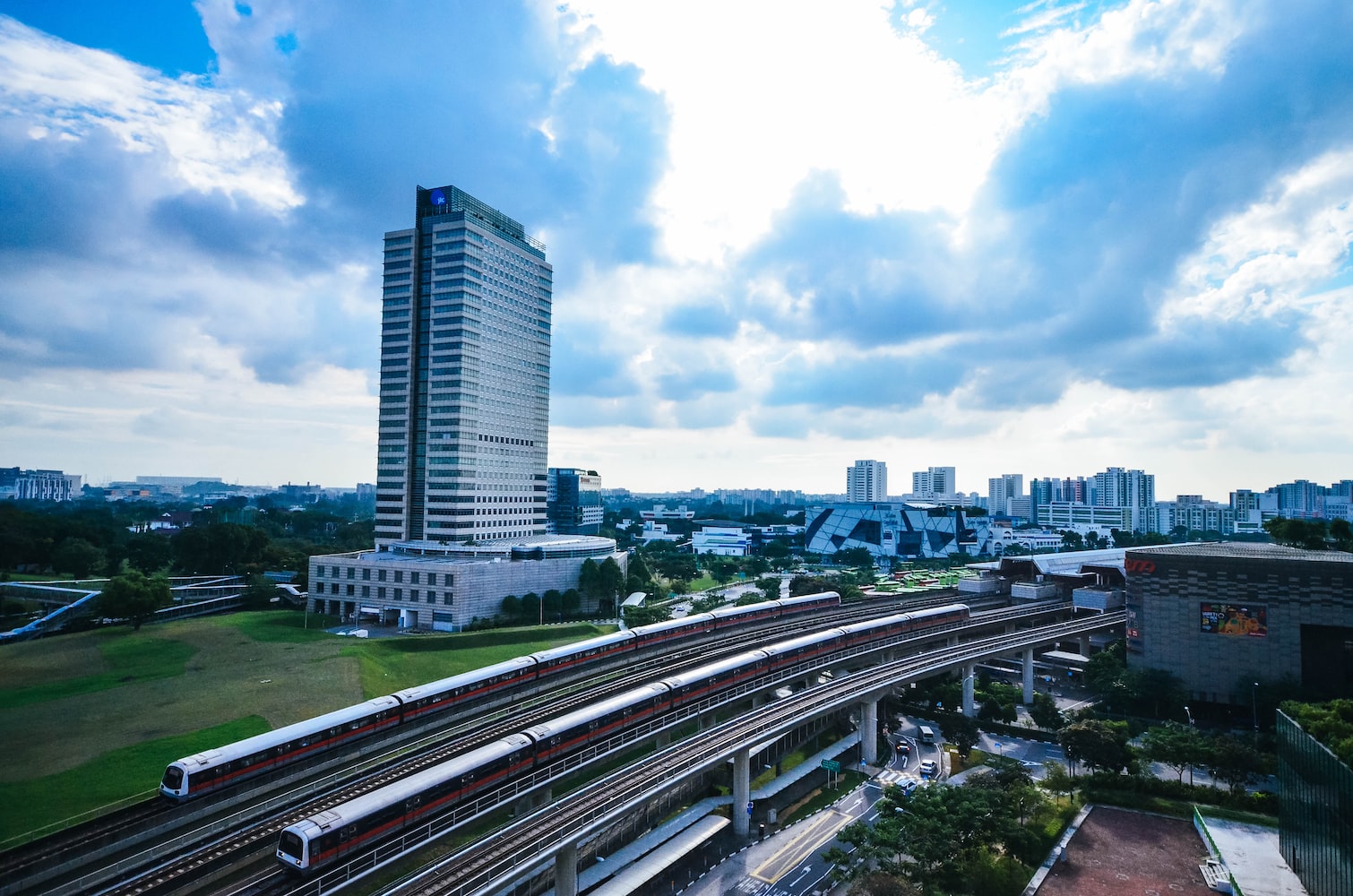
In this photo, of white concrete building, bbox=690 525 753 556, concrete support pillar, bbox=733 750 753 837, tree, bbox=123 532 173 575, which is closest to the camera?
concrete support pillar, bbox=733 750 753 837

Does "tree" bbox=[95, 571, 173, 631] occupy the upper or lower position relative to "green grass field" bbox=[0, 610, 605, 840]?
upper

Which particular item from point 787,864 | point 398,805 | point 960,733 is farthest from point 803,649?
point 398,805

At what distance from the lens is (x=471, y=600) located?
2970 inches

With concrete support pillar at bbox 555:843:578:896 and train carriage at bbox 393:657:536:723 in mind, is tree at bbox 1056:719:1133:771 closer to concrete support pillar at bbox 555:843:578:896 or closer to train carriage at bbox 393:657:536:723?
concrete support pillar at bbox 555:843:578:896

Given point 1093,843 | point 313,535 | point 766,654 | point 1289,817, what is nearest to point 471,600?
point 766,654

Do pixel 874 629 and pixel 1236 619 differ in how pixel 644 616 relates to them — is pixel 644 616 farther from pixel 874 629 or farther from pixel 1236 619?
pixel 1236 619

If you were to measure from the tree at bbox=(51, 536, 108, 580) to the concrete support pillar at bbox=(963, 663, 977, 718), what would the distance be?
9511 cm

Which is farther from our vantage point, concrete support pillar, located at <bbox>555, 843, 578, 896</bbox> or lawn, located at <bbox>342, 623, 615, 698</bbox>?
lawn, located at <bbox>342, 623, 615, 698</bbox>

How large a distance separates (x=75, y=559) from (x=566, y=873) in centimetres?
8183

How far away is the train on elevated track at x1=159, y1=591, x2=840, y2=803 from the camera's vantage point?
27.3m

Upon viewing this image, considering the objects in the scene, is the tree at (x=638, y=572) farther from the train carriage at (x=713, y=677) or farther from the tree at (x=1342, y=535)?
the tree at (x=1342, y=535)

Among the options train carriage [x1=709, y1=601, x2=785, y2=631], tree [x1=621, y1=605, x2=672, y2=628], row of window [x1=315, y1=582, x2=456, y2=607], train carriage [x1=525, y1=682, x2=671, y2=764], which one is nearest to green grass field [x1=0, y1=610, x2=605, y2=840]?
row of window [x1=315, y1=582, x2=456, y2=607]

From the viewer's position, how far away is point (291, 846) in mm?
22594

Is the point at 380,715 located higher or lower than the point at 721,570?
higher
